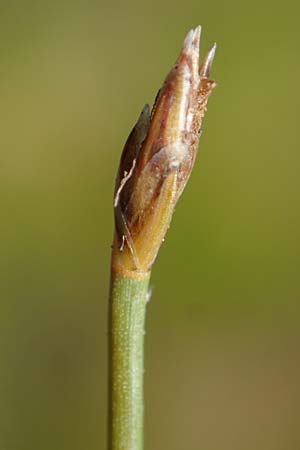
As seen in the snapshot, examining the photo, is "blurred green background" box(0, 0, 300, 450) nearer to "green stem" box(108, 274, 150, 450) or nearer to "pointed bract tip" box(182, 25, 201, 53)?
"green stem" box(108, 274, 150, 450)

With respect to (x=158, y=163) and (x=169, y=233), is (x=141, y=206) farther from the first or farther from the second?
(x=169, y=233)

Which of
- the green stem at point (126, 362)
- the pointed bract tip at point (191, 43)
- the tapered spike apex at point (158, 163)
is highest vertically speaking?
the pointed bract tip at point (191, 43)

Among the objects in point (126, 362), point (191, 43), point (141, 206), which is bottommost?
point (126, 362)

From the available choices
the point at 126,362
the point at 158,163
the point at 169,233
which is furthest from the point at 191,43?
the point at 169,233

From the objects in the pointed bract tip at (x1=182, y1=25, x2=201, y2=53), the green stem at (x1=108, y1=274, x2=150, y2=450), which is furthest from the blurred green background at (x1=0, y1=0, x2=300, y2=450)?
the pointed bract tip at (x1=182, y1=25, x2=201, y2=53)

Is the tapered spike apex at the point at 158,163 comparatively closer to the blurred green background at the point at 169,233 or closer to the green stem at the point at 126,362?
the green stem at the point at 126,362

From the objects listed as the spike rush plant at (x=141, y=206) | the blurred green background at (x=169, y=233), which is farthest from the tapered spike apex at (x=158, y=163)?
the blurred green background at (x=169, y=233)
